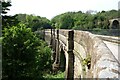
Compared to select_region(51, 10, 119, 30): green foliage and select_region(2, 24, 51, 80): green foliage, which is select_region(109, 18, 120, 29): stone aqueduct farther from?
select_region(2, 24, 51, 80): green foliage

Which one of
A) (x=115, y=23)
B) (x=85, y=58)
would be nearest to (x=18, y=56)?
(x=85, y=58)

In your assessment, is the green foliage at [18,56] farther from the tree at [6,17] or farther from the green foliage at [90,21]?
the green foliage at [90,21]

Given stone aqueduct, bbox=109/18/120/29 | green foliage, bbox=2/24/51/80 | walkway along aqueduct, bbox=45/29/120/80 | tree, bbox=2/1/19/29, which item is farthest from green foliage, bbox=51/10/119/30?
walkway along aqueduct, bbox=45/29/120/80

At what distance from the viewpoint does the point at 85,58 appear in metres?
8.15

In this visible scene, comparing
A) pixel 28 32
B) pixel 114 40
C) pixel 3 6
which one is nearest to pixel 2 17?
pixel 3 6

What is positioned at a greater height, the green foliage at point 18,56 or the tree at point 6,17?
the tree at point 6,17

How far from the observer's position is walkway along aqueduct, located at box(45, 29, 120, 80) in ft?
10.7

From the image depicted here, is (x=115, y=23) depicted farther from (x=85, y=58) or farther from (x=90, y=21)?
(x=85, y=58)

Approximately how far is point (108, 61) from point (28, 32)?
18.6 m

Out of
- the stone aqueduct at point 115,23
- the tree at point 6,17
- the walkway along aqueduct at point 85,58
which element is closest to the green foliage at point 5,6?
the tree at point 6,17

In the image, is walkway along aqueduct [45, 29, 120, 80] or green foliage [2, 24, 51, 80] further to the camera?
green foliage [2, 24, 51, 80]

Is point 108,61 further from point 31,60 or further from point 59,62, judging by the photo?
point 59,62

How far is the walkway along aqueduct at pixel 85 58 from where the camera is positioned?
3271 mm

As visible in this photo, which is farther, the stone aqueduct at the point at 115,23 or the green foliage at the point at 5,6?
the stone aqueduct at the point at 115,23
